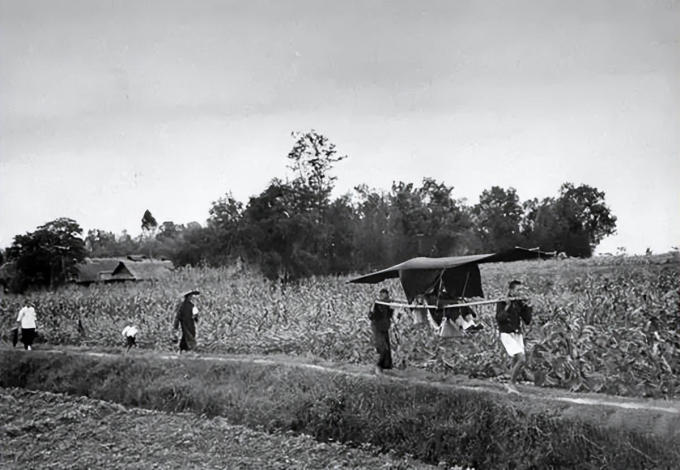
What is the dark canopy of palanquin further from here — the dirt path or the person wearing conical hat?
the person wearing conical hat

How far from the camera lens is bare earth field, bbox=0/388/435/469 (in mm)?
7254

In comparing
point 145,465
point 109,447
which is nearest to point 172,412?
point 109,447

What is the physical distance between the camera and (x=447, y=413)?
7.51 metres

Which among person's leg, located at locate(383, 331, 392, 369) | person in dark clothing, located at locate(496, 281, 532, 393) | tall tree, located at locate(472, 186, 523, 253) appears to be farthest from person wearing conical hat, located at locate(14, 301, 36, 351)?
person in dark clothing, located at locate(496, 281, 532, 393)

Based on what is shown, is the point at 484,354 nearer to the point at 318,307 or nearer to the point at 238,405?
the point at 238,405

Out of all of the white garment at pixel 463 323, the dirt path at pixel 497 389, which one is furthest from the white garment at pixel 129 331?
the white garment at pixel 463 323

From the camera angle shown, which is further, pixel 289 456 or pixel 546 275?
pixel 546 275

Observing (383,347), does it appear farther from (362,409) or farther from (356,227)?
(356,227)

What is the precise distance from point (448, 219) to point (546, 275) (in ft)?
8.22

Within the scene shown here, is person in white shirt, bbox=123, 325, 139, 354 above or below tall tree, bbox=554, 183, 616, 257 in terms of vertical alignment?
below

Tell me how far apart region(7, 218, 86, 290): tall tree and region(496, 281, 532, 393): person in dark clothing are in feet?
26.5

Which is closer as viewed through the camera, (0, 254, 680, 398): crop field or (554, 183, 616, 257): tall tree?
(0, 254, 680, 398): crop field

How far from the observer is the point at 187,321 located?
42.4ft

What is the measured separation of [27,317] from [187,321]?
3.42 metres
